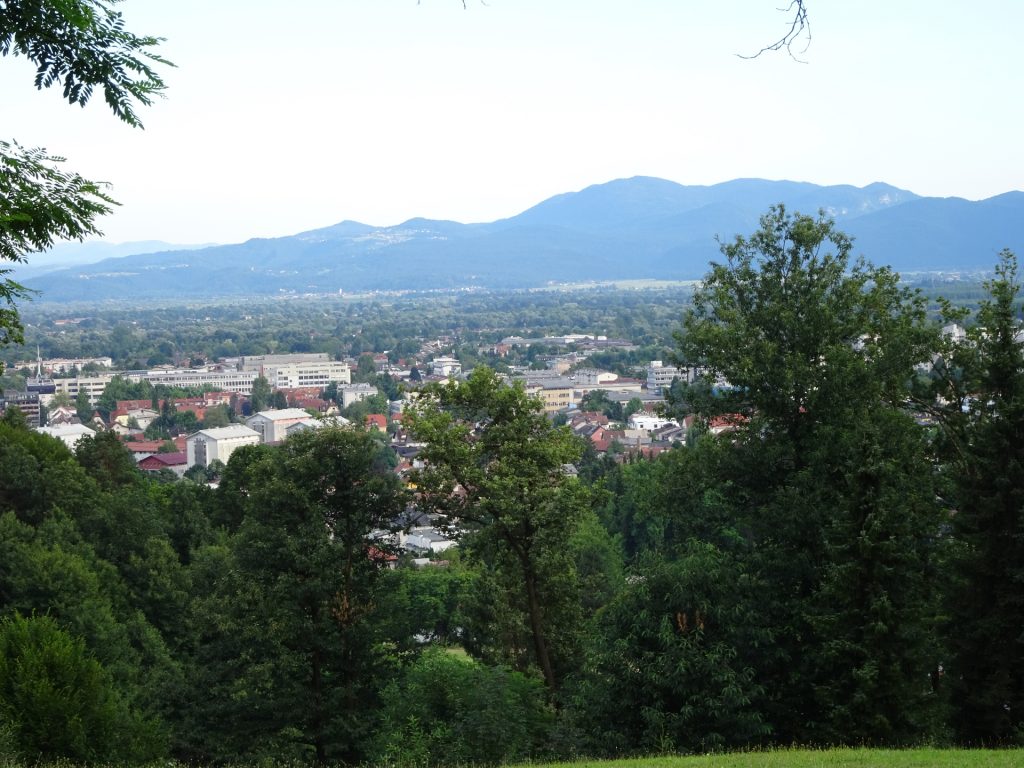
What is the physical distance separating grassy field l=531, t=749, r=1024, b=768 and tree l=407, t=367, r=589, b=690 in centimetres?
444

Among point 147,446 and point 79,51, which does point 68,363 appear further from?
point 79,51

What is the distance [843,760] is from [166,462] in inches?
2297

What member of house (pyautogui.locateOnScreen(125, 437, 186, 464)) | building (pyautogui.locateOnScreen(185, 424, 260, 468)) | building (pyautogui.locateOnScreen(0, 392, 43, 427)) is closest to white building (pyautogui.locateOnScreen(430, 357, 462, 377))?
building (pyautogui.locateOnScreen(0, 392, 43, 427))

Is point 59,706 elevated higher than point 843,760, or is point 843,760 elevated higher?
point 843,760

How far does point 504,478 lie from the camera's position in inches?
529

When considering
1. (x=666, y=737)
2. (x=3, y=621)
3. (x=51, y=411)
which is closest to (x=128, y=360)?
(x=51, y=411)

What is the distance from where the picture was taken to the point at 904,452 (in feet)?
42.3

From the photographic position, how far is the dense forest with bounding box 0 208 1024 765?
1127 centimetres

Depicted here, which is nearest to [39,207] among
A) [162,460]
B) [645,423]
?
[162,460]

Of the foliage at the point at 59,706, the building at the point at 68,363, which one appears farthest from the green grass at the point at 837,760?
the building at the point at 68,363

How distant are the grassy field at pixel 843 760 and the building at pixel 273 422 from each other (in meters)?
66.4

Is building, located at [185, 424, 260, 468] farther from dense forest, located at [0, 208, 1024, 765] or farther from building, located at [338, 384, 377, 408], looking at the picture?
dense forest, located at [0, 208, 1024, 765]

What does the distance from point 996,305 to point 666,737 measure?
6601mm

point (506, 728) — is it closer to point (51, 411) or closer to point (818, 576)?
point (818, 576)
